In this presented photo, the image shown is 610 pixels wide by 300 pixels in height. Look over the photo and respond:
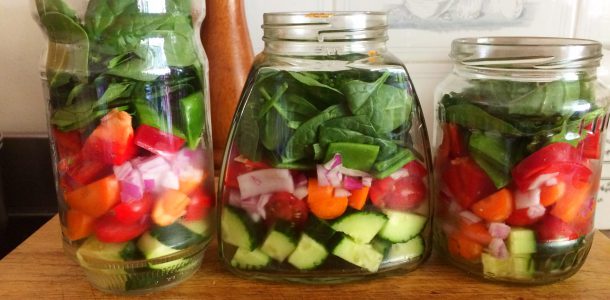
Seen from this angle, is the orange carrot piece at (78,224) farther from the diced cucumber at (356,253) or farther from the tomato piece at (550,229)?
the tomato piece at (550,229)

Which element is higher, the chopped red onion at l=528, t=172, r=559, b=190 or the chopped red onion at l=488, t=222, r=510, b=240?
the chopped red onion at l=528, t=172, r=559, b=190

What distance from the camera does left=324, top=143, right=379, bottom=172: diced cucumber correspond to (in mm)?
470

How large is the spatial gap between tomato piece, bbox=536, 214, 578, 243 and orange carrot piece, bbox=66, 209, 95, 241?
401 mm

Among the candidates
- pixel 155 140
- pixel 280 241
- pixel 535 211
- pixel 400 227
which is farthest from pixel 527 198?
pixel 155 140

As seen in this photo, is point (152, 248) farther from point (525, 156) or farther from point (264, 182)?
point (525, 156)

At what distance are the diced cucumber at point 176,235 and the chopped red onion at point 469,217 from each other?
10.0 inches

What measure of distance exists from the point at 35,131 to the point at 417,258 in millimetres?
648

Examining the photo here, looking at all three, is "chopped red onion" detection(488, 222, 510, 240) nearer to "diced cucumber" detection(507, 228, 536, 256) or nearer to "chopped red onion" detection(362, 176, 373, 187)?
"diced cucumber" detection(507, 228, 536, 256)

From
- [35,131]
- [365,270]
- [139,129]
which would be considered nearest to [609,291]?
[365,270]

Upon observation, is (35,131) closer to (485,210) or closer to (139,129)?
(139,129)

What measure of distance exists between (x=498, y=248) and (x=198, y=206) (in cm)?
28

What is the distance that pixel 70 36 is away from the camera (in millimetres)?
446

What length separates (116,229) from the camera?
18.3 inches

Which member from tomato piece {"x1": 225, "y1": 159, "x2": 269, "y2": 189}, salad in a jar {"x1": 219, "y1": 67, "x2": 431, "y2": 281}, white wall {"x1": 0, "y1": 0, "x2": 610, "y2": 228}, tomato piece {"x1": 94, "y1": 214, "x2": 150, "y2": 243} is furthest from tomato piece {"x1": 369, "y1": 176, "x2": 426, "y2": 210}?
white wall {"x1": 0, "y1": 0, "x2": 610, "y2": 228}
